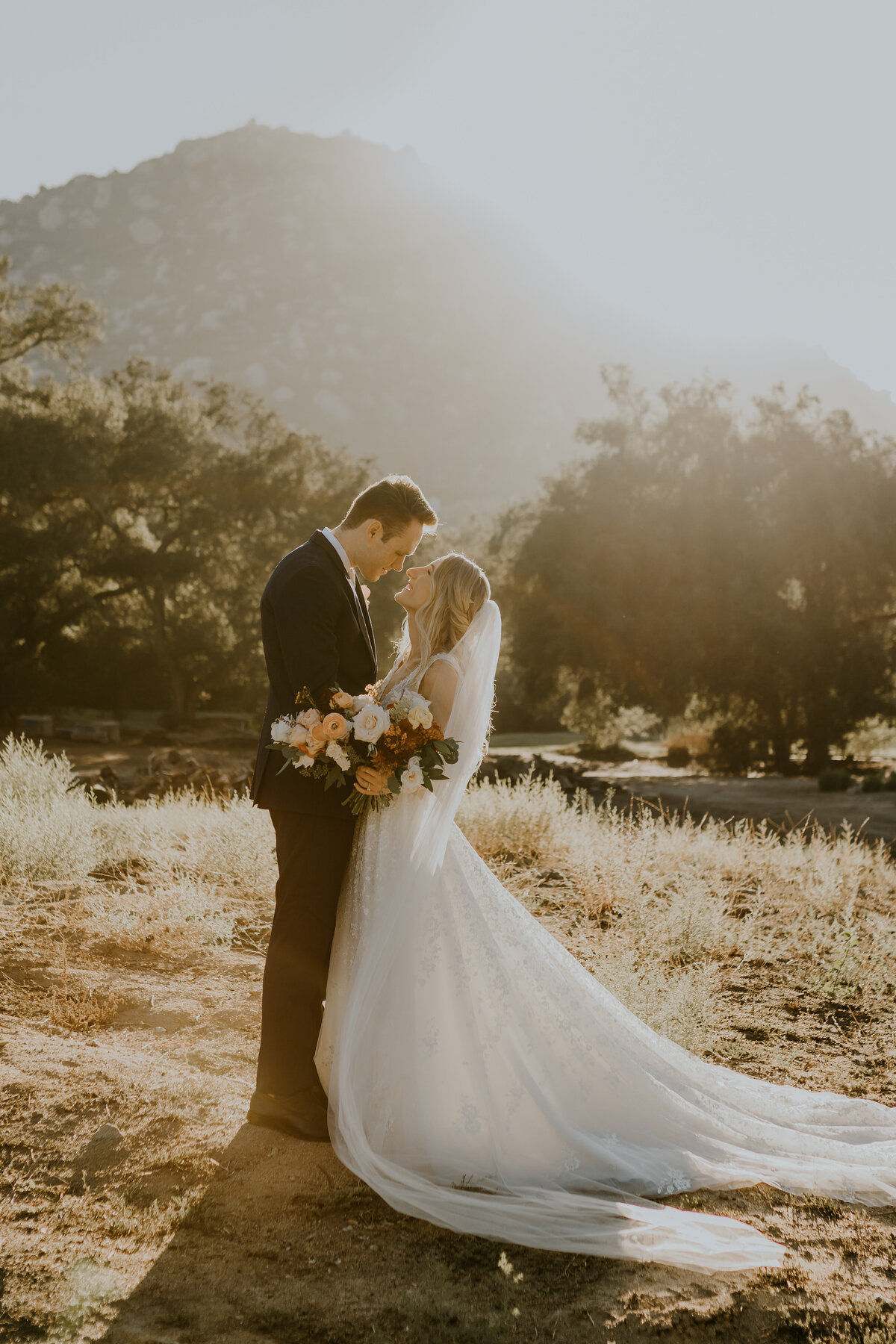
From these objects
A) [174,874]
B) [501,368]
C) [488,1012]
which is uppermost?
[501,368]

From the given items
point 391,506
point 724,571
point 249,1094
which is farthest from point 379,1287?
point 724,571

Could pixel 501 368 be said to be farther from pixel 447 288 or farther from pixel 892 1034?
pixel 892 1034

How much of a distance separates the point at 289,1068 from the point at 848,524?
2432cm

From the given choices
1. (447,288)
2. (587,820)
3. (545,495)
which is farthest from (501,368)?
(587,820)

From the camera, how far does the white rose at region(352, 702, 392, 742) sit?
130 inches

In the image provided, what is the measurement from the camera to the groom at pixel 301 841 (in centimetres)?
349

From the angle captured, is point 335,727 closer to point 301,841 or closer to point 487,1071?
point 301,841

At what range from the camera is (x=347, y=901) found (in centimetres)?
366

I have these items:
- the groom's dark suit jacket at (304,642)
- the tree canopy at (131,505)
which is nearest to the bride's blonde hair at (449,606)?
the groom's dark suit jacket at (304,642)

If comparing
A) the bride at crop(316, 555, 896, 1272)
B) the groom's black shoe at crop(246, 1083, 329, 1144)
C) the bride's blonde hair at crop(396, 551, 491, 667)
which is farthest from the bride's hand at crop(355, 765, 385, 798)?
the groom's black shoe at crop(246, 1083, 329, 1144)

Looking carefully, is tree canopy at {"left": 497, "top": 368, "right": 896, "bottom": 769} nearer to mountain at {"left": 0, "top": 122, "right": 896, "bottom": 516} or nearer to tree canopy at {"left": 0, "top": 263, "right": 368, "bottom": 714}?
tree canopy at {"left": 0, "top": 263, "right": 368, "bottom": 714}

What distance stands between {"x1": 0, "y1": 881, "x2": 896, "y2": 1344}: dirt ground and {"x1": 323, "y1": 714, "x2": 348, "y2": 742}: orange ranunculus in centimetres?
156

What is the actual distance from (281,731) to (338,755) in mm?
255

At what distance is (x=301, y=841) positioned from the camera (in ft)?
11.8
